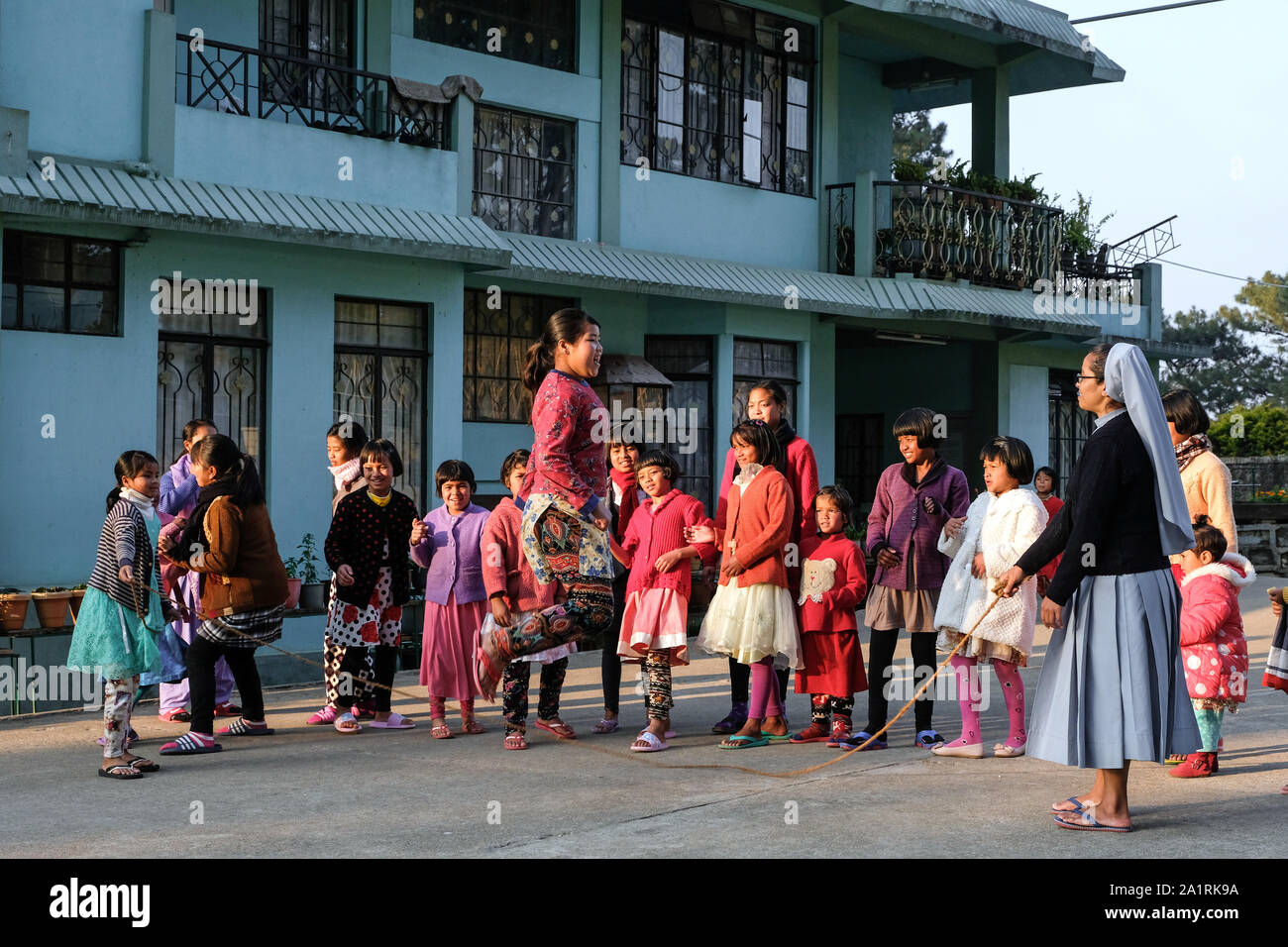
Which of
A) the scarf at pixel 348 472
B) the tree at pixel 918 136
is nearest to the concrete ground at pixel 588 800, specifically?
the scarf at pixel 348 472

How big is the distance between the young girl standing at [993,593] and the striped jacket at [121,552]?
449cm

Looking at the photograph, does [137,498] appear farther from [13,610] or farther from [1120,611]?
[1120,611]

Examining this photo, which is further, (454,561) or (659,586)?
(454,561)

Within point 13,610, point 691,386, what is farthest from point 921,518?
point 691,386

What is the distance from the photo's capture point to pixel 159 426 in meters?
12.8

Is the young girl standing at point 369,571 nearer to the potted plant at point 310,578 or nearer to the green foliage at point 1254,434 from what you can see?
the potted plant at point 310,578

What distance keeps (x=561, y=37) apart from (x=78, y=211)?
23.1 ft

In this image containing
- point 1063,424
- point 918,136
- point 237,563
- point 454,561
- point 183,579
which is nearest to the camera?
point 237,563

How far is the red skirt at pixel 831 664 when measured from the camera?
893cm

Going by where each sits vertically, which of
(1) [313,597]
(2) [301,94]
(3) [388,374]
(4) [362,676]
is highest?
(2) [301,94]

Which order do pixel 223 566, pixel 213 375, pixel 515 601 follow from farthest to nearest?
pixel 213 375, pixel 223 566, pixel 515 601

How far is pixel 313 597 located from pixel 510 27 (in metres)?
7.03

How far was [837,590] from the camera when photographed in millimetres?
8953

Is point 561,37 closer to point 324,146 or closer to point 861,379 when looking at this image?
point 324,146
